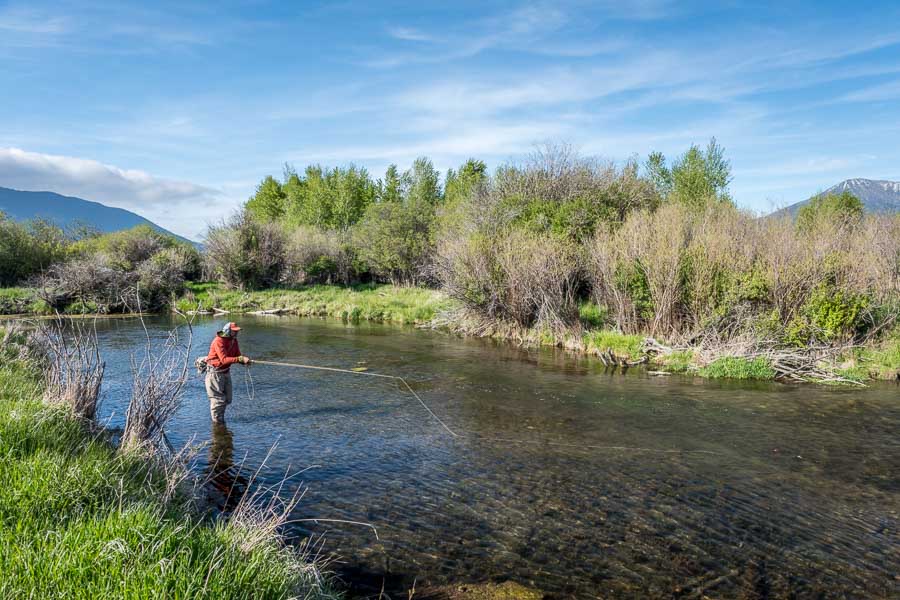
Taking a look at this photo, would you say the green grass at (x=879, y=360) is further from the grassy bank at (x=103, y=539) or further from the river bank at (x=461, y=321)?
the grassy bank at (x=103, y=539)

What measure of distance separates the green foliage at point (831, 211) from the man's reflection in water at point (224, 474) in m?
23.8

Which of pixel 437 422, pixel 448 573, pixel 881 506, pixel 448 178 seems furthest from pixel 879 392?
pixel 448 178

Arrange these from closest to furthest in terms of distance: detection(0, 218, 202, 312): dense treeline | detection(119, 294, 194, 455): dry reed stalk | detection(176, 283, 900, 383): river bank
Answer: detection(119, 294, 194, 455): dry reed stalk
detection(176, 283, 900, 383): river bank
detection(0, 218, 202, 312): dense treeline

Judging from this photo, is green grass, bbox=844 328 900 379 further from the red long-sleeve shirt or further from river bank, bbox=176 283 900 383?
the red long-sleeve shirt

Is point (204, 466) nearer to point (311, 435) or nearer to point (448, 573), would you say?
point (311, 435)

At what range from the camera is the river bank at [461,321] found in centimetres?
1925

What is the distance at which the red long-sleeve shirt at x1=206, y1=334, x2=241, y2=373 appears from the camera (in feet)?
40.2

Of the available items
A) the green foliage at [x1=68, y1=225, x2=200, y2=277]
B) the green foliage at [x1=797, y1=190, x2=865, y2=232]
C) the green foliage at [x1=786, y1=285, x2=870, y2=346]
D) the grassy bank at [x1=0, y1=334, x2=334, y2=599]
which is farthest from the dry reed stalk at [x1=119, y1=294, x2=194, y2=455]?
the green foliage at [x1=68, y1=225, x2=200, y2=277]

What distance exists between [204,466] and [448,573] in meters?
5.67

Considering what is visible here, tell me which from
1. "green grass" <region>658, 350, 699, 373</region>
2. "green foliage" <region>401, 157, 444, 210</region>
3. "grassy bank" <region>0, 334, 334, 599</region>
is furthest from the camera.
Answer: "green foliage" <region>401, 157, 444, 210</region>

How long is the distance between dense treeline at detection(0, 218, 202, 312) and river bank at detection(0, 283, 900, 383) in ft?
4.21

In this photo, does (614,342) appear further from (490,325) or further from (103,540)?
(103,540)

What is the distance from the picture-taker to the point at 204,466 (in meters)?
10.4

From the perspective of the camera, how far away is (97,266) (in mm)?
38281
